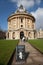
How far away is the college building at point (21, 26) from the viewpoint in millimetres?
76600

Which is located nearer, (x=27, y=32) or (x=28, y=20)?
(x=27, y=32)

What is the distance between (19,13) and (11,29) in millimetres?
9594

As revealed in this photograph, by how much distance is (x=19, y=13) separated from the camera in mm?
79562

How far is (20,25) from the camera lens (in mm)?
80812

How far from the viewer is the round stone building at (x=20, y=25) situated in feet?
251

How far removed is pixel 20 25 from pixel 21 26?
2.77 ft

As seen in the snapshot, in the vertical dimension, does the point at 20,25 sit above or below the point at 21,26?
above

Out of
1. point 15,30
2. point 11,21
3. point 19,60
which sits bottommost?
point 19,60

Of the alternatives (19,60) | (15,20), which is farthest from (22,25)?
(19,60)

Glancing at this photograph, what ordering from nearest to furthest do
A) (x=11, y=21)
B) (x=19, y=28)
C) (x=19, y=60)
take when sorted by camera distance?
(x=19, y=60) < (x=19, y=28) < (x=11, y=21)

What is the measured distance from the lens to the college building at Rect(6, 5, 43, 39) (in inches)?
3016

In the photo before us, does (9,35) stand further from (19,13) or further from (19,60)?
(19,60)

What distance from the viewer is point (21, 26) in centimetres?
8119

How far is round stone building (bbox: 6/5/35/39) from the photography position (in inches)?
3014
